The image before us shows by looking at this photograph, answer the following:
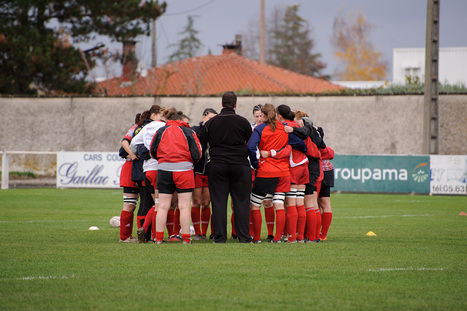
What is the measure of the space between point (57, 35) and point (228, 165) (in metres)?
29.3

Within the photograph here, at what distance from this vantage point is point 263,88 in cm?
4203

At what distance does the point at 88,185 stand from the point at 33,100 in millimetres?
8921

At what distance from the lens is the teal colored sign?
76.1 ft

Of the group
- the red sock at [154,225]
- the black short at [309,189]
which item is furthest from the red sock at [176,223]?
the black short at [309,189]

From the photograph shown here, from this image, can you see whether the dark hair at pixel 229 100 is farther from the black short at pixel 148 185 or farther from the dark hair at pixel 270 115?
the black short at pixel 148 185

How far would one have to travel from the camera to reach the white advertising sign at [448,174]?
74.5 feet

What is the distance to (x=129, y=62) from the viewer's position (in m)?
40.3

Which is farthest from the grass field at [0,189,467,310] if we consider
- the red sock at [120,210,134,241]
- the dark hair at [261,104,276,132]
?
the dark hair at [261,104,276,132]

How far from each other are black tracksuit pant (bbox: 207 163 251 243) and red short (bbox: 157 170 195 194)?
1.31 feet

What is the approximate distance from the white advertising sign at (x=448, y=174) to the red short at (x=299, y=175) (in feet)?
45.8

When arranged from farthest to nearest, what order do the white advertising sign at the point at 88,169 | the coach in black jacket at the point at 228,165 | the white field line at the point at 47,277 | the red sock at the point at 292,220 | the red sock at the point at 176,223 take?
the white advertising sign at the point at 88,169 < the red sock at the point at 176,223 < the red sock at the point at 292,220 < the coach in black jacket at the point at 228,165 < the white field line at the point at 47,277

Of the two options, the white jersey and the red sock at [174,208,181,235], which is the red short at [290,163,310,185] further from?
the white jersey

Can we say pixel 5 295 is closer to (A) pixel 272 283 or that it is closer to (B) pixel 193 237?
(A) pixel 272 283

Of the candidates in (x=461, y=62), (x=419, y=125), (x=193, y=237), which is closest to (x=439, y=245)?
(x=193, y=237)
